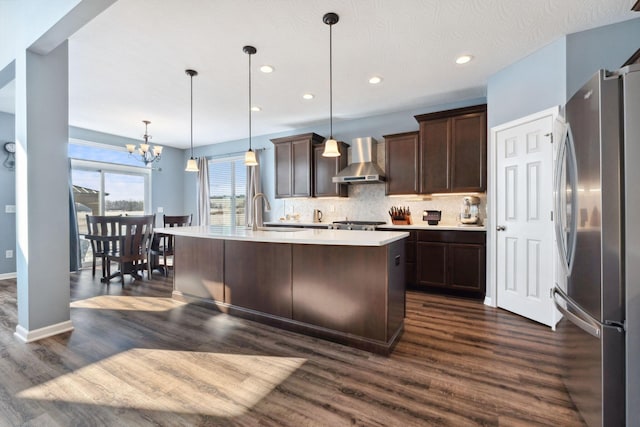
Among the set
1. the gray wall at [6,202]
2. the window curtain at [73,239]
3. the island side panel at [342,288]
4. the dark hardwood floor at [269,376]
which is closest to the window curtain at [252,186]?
the window curtain at [73,239]

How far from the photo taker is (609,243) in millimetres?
1153

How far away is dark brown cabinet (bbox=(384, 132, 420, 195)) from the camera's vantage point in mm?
4160

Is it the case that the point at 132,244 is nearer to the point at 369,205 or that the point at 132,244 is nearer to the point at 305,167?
the point at 305,167

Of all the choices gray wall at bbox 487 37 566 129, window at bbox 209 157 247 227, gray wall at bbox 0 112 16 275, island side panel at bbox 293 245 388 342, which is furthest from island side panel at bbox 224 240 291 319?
gray wall at bbox 0 112 16 275

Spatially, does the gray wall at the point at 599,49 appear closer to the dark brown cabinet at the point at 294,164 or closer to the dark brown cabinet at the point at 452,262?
the dark brown cabinet at the point at 452,262

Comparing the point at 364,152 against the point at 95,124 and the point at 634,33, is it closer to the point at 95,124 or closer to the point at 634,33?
the point at 634,33

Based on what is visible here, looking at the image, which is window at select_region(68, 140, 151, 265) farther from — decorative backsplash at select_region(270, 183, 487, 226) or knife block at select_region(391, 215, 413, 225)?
knife block at select_region(391, 215, 413, 225)

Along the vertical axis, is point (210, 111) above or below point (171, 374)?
above

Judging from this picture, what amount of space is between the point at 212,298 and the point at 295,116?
3308 mm

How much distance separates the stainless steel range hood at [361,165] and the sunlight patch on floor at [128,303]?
2929 millimetres

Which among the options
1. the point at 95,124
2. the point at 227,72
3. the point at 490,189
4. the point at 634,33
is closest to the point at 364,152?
the point at 490,189

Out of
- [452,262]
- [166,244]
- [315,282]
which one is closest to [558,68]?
[452,262]

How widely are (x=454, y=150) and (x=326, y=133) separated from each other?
2.46 meters

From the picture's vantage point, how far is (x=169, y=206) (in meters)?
6.93
